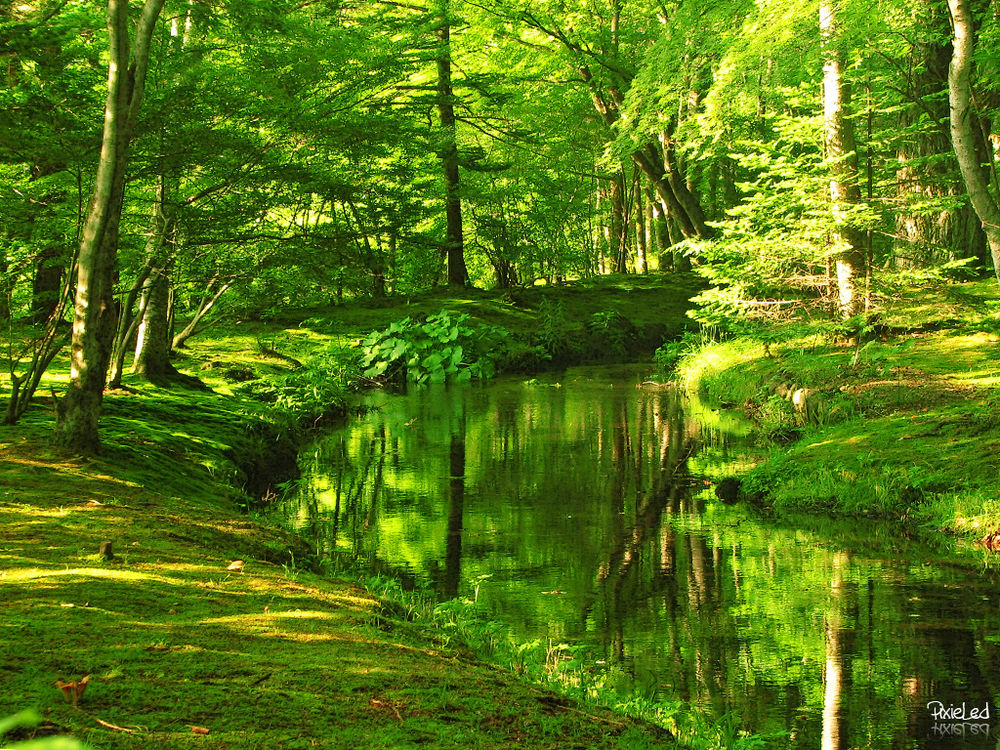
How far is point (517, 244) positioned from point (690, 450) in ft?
41.1

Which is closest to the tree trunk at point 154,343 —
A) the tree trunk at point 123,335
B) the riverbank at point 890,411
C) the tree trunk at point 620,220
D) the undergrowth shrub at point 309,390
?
the tree trunk at point 123,335

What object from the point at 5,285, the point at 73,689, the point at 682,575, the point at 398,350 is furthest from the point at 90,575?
the point at 398,350

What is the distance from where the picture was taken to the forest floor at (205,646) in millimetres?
2248

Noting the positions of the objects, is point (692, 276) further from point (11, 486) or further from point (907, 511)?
point (11, 486)

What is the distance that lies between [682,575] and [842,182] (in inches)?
268

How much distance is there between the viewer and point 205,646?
2.76 meters

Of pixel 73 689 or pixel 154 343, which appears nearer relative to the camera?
pixel 73 689

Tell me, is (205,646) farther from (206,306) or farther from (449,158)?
(449,158)

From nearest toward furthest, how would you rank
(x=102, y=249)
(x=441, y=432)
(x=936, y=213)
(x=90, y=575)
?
(x=90, y=575) < (x=102, y=249) < (x=441, y=432) < (x=936, y=213)

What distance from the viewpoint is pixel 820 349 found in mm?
11156

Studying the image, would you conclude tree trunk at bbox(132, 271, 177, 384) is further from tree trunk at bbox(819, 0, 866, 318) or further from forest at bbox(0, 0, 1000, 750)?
tree trunk at bbox(819, 0, 866, 318)

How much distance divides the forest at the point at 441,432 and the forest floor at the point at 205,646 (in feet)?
0.06

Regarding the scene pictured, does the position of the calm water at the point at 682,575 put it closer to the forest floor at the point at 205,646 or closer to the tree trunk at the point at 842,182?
the forest floor at the point at 205,646

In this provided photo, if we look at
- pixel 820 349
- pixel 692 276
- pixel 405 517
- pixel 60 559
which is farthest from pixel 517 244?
pixel 60 559
